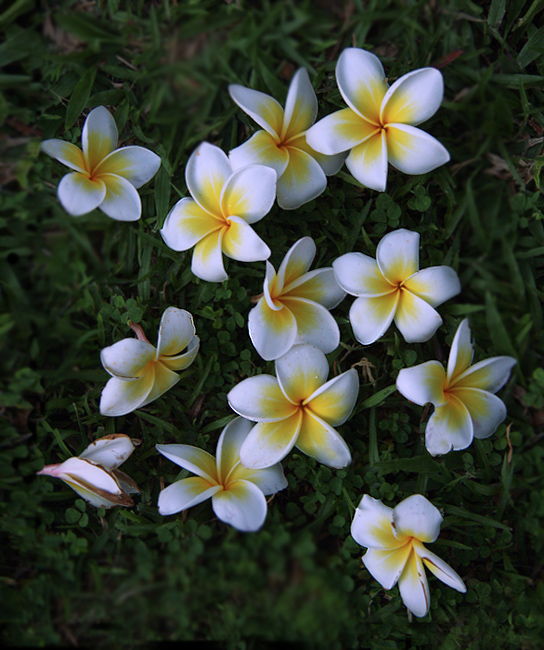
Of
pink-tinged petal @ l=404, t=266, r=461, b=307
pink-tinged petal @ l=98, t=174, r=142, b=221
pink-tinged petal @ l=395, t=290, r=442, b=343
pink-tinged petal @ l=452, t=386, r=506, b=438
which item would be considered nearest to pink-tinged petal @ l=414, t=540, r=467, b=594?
pink-tinged petal @ l=452, t=386, r=506, b=438

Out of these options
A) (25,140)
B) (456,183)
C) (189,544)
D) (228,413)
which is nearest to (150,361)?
(228,413)

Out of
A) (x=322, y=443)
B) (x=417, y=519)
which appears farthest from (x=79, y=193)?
(x=417, y=519)

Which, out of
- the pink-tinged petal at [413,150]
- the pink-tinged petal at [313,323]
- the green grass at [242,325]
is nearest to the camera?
the green grass at [242,325]

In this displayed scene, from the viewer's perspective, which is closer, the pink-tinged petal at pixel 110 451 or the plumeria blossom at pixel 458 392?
the plumeria blossom at pixel 458 392

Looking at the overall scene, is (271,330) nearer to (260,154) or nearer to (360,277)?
(360,277)

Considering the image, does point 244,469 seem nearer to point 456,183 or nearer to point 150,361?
point 150,361

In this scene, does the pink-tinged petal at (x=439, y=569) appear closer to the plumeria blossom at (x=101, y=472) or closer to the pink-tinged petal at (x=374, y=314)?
the pink-tinged petal at (x=374, y=314)

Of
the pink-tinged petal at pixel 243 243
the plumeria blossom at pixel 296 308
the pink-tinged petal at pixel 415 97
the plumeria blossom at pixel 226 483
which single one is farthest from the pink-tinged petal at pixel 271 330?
the pink-tinged petal at pixel 415 97
